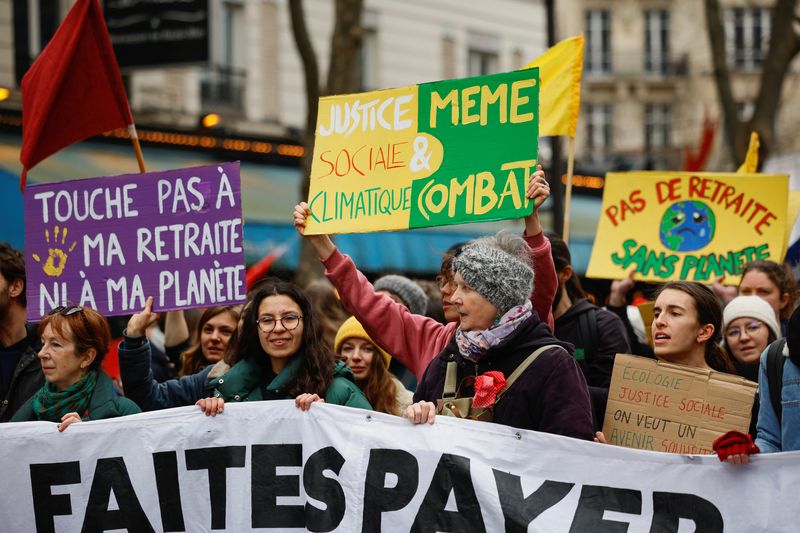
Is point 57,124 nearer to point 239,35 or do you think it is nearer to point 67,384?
point 67,384

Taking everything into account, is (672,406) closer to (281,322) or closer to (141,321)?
(281,322)

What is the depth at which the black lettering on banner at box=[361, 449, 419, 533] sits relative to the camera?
4.52 m

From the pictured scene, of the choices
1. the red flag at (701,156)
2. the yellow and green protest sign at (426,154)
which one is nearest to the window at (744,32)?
the red flag at (701,156)

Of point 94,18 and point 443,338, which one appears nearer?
point 443,338

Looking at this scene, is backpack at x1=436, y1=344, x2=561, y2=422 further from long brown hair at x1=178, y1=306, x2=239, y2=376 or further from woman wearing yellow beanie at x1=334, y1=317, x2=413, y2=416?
long brown hair at x1=178, y1=306, x2=239, y2=376

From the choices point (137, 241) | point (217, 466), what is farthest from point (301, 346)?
point (137, 241)

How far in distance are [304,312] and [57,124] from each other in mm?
2074

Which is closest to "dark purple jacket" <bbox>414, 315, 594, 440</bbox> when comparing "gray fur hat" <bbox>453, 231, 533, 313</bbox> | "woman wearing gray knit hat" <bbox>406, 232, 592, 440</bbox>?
"woman wearing gray knit hat" <bbox>406, 232, 592, 440</bbox>

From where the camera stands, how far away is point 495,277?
14.7 ft

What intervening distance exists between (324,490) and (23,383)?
1.68 metres

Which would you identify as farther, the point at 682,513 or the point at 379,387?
the point at 379,387

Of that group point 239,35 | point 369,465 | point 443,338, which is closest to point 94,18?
point 443,338

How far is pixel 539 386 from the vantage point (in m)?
4.33

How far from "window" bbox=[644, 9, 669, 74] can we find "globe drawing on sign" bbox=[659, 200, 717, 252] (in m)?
35.5
